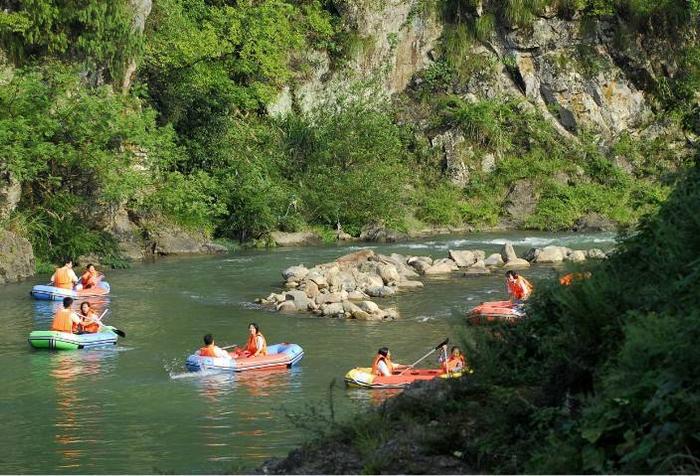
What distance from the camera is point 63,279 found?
23.9m

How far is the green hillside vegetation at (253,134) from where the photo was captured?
94.0 ft

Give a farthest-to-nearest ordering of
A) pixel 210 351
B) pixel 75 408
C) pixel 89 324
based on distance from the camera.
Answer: pixel 89 324
pixel 210 351
pixel 75 408

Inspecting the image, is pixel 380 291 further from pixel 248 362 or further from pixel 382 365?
pixel 382 365

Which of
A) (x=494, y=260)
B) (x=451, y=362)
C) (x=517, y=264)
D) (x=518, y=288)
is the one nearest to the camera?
(x=451, y=362)

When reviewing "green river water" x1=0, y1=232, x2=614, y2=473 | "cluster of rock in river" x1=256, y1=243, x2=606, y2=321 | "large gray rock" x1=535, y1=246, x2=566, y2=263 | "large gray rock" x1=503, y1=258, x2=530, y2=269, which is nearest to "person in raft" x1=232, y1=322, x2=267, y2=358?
"green river water" x1=0, y1=232, x2=614, y2=473

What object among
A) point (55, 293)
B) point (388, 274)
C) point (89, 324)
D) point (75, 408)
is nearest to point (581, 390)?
point (75, 408)

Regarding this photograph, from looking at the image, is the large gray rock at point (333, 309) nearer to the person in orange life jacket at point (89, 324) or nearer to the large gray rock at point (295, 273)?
the large gray rock at point (295, 273)

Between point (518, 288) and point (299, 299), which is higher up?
point (518, 288)

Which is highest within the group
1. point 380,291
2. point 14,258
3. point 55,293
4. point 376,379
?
point 14,258

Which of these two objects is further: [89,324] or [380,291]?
[380,291]

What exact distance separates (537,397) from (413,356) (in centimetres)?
997

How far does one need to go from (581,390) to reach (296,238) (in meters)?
26.5

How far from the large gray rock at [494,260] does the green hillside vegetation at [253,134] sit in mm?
6356

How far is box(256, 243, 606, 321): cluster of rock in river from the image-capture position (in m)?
21.5
